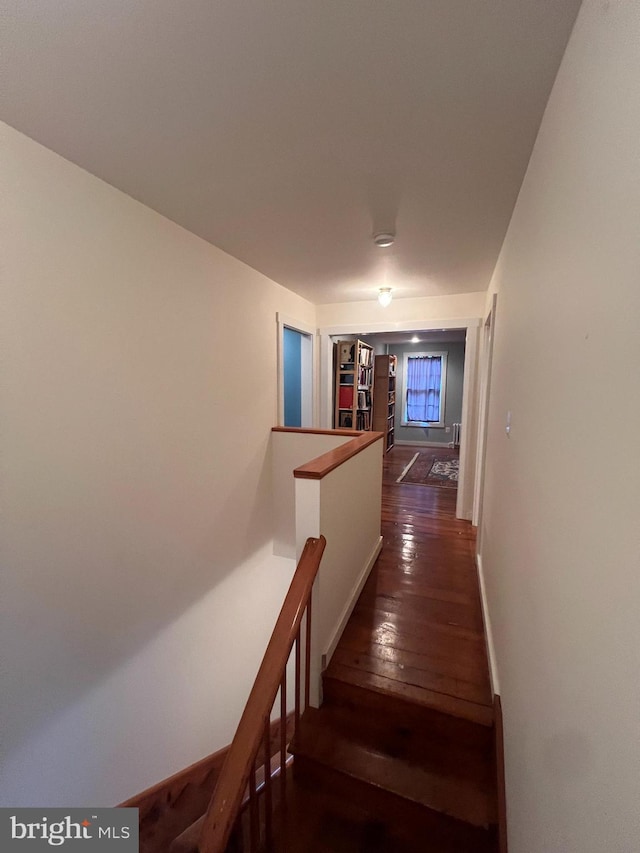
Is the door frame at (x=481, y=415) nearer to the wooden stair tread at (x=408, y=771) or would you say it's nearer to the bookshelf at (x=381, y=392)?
the wooden stair tread at (x=408, y=771)

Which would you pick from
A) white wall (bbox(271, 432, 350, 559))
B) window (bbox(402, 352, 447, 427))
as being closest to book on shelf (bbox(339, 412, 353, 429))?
white wall (bbox(271, 432, 350, 559))

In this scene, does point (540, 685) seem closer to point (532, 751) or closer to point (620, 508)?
point (532, 751)

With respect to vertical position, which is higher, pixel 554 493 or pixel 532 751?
pixel 554 493

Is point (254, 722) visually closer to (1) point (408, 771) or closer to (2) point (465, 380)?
(1) point (408, 771)

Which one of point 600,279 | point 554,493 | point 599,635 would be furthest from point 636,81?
point 599,635

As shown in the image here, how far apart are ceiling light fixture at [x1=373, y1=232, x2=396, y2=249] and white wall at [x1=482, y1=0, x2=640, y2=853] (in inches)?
42.3

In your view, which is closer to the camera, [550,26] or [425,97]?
[550,26]

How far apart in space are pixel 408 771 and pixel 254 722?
2.85 ft

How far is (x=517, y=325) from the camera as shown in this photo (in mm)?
1487

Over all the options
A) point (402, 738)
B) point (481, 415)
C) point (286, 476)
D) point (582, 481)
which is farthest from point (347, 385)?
point (582, 481)

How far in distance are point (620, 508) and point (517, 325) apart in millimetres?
1219

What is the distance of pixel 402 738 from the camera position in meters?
1.55

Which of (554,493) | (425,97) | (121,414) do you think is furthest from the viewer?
(121,414)

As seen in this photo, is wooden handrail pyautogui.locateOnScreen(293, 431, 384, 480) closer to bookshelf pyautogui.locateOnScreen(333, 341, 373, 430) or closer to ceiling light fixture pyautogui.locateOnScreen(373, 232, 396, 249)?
ceiling light fixture pyautogui.locateOnScreen(373, 232, 396, 249)
